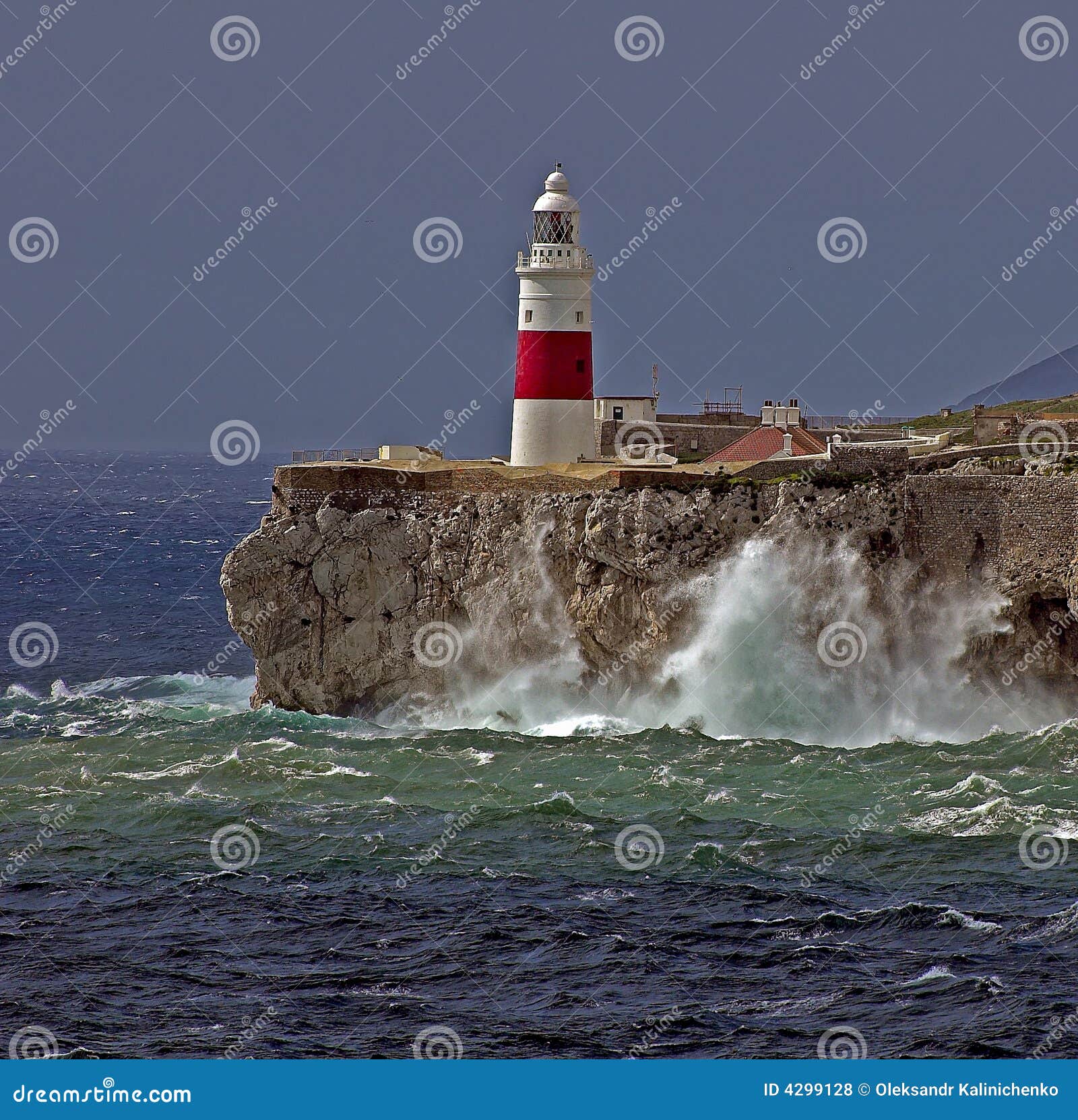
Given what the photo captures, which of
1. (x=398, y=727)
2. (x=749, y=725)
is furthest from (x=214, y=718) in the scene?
(x=749, y=725)

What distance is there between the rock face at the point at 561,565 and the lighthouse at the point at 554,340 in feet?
18.7

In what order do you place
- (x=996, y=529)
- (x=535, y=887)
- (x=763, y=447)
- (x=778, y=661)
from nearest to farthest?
1. (x=535, y=887)
2. (x=996, y=529)
3. (x=778, y=661)
4. (x=763, y=447)

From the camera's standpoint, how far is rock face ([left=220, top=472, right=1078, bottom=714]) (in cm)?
4809

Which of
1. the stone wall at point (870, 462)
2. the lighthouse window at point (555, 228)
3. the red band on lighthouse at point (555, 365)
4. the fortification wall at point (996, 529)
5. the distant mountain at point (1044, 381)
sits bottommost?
the fortification wall at point (996, 529)

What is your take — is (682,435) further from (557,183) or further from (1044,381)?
(1044,381)

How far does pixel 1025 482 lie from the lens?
47844 mm

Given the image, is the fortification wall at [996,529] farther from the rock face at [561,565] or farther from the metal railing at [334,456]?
the metal railing at [334,456]

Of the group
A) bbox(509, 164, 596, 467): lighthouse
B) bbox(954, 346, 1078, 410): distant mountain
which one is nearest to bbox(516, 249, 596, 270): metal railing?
bbox(509, 164, 596, 467): lighthouse

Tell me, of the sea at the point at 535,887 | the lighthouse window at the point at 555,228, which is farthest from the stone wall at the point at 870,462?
the lighthouse window at the point at 555,228

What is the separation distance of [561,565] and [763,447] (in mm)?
11497

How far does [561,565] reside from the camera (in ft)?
173

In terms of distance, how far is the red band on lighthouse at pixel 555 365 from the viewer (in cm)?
5909

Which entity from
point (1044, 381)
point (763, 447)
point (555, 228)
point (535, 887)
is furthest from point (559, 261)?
point (1044, 381)

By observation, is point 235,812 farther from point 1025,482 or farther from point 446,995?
point 1025,482
